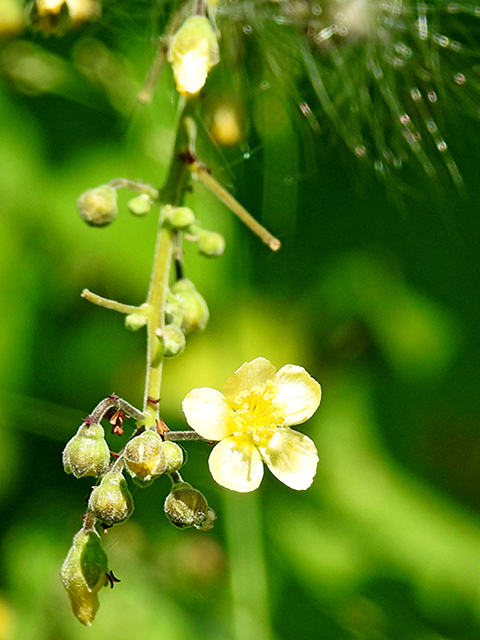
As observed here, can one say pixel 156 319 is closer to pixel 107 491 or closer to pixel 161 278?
pixel 161 278

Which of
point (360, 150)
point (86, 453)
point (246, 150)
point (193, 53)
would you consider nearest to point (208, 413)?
point (86, 453)

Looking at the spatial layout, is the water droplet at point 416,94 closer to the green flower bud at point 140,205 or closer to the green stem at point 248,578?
the green flower bud at point 140,205

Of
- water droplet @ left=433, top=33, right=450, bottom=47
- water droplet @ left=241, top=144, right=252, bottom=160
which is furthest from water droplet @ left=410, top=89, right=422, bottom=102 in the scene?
water droplet @ left=241, top=144, right=252, bottom=160

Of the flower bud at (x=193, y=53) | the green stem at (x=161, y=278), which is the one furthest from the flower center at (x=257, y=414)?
the flower bud at (x=193, y=53)

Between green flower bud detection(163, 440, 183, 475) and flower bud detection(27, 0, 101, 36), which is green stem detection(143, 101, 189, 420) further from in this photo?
flower bud detection(27, 0, 101, 36)

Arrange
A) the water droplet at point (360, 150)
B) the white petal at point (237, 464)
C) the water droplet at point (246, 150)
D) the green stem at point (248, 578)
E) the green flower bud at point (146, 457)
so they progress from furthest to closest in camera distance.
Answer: the green stem at point (248, 578) → the water droplet at point (360, 150) → the water droplet at point (246, 150) → the white petal at point (237, 464) → the green flower bud at point (146, 457)

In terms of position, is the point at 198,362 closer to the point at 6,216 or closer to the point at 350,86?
the point at 6,216
